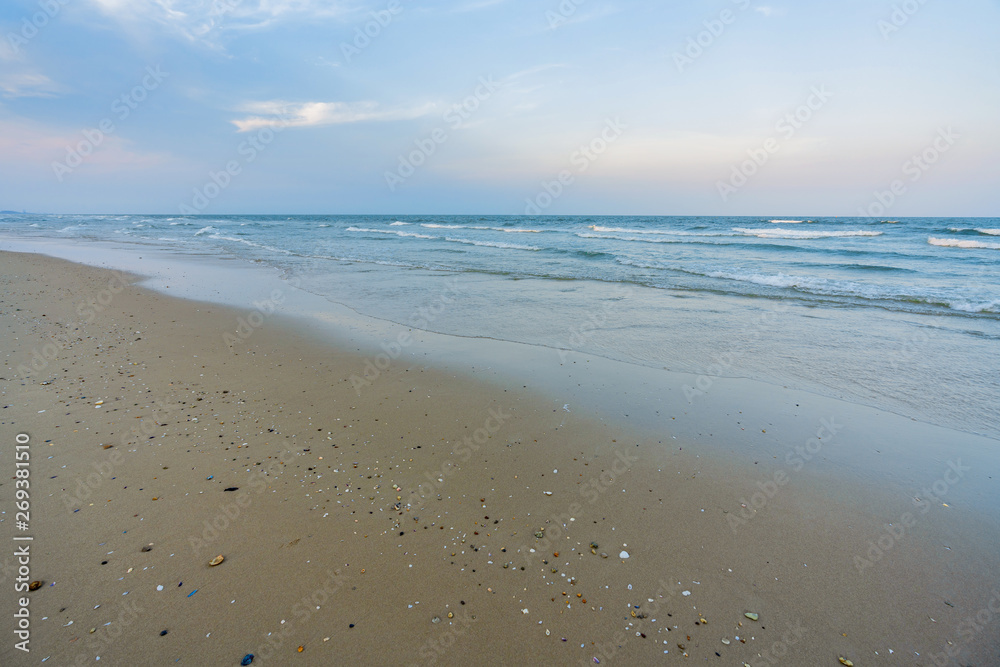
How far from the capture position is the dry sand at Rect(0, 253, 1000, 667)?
2.68 metres

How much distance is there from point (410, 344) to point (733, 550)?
6.47 m

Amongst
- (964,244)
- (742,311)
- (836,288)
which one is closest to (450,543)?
(742,311)

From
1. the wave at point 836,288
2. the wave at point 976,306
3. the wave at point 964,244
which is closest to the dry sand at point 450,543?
the wave at point 976,306

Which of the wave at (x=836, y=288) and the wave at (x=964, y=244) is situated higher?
the wave at (x=964, y=244)

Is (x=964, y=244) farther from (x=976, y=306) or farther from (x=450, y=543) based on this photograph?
(x=450, y=543)

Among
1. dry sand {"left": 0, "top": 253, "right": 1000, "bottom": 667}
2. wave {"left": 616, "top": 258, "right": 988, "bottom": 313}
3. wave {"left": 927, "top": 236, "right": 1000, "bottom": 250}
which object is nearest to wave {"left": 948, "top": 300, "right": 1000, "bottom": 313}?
wave {"left": 616, "top": 258, "right": 988, "bottom": 313}

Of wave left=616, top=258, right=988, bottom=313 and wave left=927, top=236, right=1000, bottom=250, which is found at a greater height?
wave left=927, top=236, right=1000, bottom=250

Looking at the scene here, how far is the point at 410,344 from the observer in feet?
27.8

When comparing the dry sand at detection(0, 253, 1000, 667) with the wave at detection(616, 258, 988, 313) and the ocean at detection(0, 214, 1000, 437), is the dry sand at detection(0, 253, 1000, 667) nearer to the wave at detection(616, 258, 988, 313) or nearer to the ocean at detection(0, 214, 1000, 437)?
the ocean at detection(0, 214, 1000, 437)

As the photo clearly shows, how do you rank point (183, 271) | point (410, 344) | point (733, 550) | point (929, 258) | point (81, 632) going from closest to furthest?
point (81, 632) → point (733, 550) → point (410, 344) → point (183, 271) → point (929, 258)

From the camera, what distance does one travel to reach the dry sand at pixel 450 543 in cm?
268

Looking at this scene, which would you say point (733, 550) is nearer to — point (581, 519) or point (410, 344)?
point (581, 519)

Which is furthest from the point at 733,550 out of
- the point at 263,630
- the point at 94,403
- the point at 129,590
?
the point at 94,403

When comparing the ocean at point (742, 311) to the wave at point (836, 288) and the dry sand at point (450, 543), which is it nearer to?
the wave at point (836, 288)
